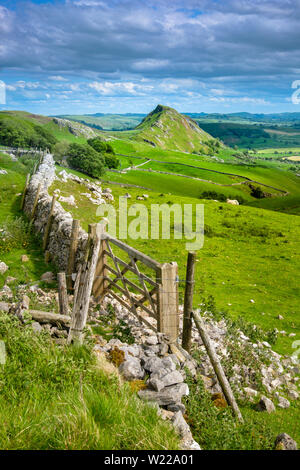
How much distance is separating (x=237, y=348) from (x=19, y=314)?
6.36m

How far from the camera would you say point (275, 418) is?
7539 millimetres

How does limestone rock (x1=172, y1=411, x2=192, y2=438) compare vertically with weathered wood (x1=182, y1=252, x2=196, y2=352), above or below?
below

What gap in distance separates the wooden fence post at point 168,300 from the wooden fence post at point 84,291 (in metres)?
1.84

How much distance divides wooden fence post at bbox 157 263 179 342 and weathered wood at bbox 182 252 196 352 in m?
0.26

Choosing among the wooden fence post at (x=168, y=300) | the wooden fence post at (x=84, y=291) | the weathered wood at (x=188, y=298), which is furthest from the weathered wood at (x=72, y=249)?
the weathered wood at (x=188, y=298)

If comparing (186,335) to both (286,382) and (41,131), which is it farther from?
(41,131)

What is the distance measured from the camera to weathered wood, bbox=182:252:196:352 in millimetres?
7863

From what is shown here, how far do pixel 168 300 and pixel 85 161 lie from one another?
44211 mm

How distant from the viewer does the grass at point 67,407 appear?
14.2 ft

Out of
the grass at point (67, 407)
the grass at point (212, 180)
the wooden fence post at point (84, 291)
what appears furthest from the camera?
the grass at point (212, 180)

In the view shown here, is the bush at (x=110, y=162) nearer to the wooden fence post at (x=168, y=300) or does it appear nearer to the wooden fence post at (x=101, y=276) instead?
the wooden fence post at (x=101, y=276)

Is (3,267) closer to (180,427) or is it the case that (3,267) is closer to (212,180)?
(180,427)

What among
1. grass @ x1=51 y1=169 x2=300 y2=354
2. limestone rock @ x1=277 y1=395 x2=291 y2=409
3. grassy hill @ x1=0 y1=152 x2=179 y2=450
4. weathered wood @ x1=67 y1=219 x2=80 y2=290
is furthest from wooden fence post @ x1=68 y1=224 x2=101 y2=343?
grass @ x1=51 y1=169 x2=300 y2=354

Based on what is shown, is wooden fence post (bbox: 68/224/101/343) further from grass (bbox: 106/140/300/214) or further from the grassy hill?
grass (bbox: 106/140/300/214)
